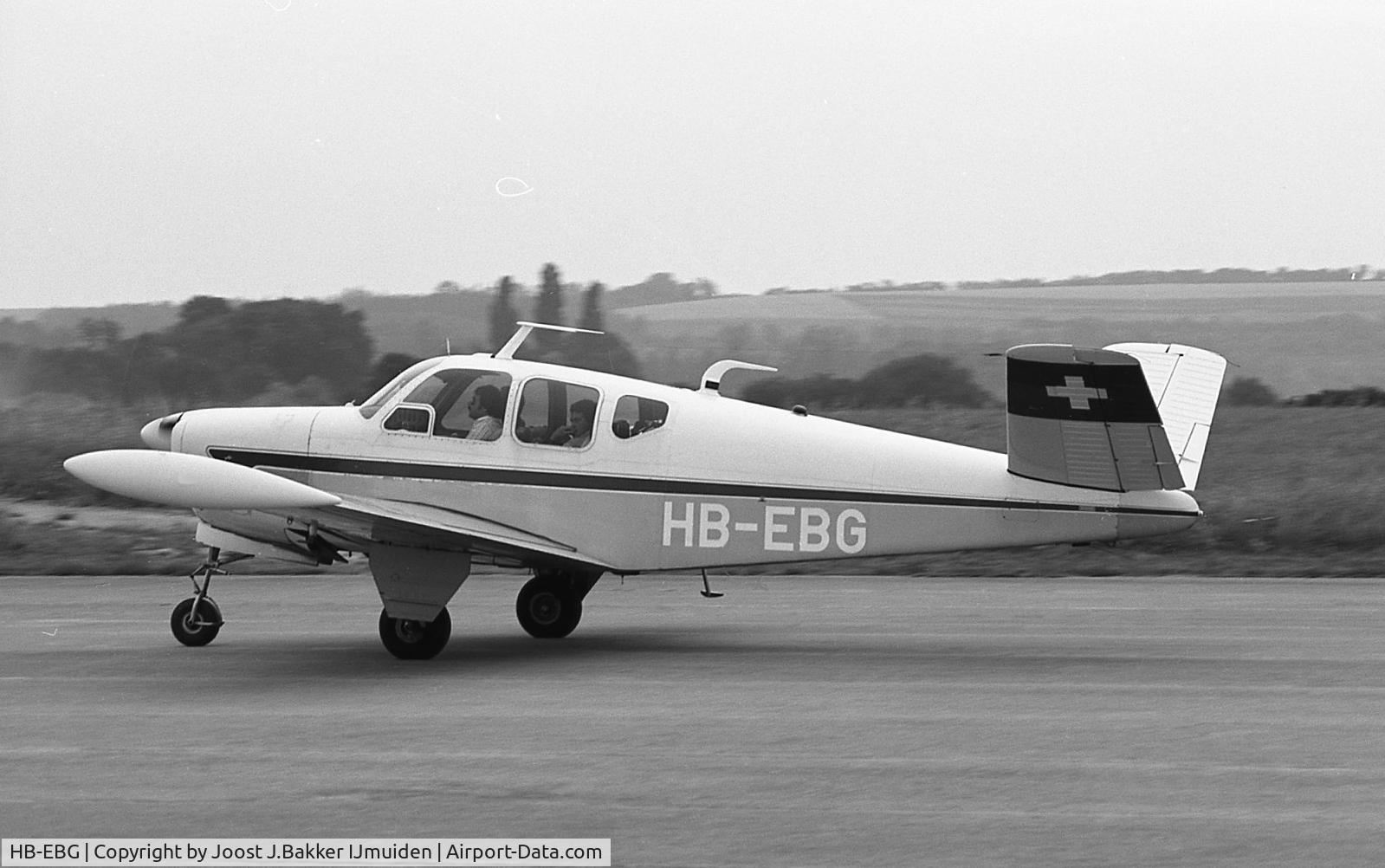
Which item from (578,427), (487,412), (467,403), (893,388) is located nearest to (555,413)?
(578,427)

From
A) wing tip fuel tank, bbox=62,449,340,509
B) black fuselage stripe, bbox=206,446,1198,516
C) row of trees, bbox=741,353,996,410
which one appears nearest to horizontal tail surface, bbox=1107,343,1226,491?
black fuselage stripe, bbox=206,446,1198,516

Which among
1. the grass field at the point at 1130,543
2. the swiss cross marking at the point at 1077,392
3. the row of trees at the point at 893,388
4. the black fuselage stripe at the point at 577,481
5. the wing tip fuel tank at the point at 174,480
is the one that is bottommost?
the grass field at the point at 1130,543

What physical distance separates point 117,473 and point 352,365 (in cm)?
1620

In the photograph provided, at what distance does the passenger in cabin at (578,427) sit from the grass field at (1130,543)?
7.18 metres

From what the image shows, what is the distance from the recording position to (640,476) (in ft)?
40.1

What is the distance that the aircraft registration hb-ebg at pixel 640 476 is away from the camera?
11.3 meters

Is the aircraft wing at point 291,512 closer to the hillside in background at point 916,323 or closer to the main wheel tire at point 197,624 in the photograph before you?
the main wheel tire at point 197,624

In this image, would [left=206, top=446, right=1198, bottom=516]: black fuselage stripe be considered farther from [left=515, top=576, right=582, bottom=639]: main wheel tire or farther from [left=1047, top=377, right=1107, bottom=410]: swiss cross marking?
[left=515, top=576, right=582, bottom=639]: main wheel tire

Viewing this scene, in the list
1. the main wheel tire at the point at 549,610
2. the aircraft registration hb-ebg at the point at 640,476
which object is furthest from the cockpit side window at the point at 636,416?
the main wheel tire at the point at 549,610

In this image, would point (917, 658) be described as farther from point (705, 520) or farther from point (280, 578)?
point (280, 578)

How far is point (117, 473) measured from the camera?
10523 millimetres

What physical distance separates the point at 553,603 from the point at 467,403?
1.91 m

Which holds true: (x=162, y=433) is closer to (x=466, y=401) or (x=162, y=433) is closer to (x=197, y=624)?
(x=197, y=624)

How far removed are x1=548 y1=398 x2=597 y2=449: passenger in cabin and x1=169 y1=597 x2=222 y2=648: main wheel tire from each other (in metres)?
3.14
